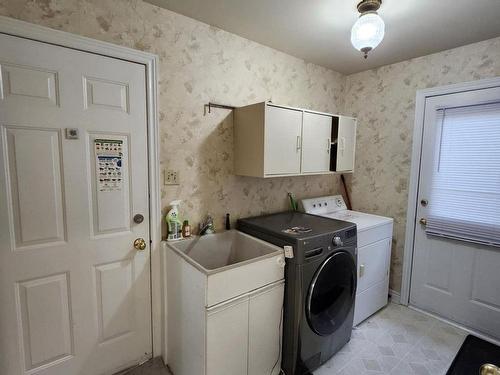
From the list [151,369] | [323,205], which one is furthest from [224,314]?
[323,205]

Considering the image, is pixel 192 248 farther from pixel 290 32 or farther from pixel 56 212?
pixel 290 32

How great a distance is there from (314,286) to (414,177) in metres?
1.55

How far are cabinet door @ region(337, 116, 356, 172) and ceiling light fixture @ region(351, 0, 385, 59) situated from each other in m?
0.83

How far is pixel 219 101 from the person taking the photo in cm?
194

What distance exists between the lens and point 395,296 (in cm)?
261

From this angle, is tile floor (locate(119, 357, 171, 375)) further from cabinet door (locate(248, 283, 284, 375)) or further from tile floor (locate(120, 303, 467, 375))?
cabinet door (locate(248, 283, 284, 375))

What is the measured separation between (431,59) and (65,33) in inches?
108

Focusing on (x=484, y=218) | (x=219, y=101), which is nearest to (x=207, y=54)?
(x=219, y=101)

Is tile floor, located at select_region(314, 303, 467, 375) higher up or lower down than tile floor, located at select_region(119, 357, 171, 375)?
lower down

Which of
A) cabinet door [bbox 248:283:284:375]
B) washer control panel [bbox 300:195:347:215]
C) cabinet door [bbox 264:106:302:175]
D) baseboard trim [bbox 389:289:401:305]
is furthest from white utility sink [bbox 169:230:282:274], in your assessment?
baseboard trim [bbox 389:289:401:305]

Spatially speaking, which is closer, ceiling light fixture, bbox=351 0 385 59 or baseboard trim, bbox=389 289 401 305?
ceiling light fixture, bbox=351 0 385 59

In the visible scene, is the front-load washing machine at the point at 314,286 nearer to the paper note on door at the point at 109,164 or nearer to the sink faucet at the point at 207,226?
the sink faucet at the point at 207,226

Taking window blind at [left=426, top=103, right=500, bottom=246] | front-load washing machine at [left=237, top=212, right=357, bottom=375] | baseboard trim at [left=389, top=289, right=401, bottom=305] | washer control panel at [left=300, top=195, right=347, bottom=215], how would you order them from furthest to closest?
1. baseboard trim at [left=389, top=289, right=401, bottom=305]
2. washer control panel at [left=300, top=195, right=347, bottom=215]
3. window blind at [left=426, top=103, right=500, bottom=246]
4. front-load washing machine at [left=237, top=212, right=357, bottom=375]

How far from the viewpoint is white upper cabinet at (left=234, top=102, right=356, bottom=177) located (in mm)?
1811
